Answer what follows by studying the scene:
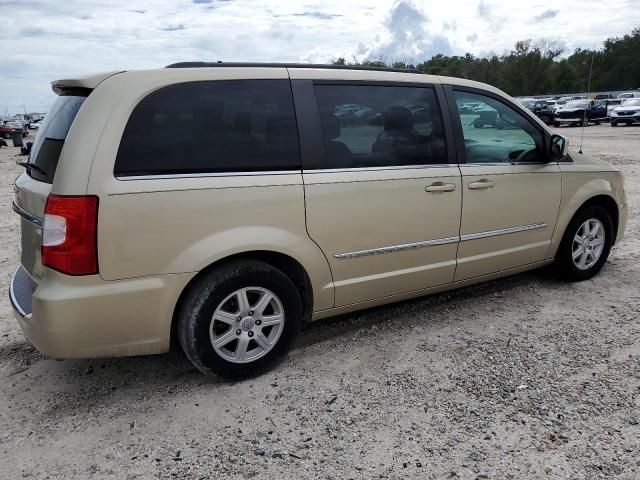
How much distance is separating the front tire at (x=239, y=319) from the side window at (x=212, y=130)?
23.6 inches

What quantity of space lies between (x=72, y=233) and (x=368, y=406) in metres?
1.78

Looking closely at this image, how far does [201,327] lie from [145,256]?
51cm

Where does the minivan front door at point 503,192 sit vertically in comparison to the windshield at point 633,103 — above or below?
below

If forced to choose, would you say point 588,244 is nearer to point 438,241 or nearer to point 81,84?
point 438,241

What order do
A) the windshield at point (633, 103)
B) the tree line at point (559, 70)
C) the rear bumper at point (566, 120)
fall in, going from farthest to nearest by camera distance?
the tree line at point (559, 70) < the rear bumper at point (566, 120) < the windshield at point (633, 103)

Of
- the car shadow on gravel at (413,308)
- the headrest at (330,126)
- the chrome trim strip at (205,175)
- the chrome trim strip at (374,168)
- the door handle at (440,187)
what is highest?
the headrest at (330,126)

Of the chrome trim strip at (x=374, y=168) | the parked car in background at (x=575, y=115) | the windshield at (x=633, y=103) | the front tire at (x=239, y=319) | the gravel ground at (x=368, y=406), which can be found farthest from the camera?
the parked car in background at (x=575, y=115)

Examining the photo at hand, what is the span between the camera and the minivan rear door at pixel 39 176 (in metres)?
2.82

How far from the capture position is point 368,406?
116 inches

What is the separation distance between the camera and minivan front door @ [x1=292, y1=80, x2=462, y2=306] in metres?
3.30

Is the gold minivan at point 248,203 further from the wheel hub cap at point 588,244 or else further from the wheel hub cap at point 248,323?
the wheel hub cap at point 588,244

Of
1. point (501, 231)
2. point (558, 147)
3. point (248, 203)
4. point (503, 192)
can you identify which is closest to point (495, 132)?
point (503, 192)

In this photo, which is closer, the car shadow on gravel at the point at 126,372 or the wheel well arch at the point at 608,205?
the car shadow on gravel at the point at 126,372

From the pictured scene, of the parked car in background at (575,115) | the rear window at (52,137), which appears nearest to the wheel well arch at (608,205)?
the rear window at (52,137)
